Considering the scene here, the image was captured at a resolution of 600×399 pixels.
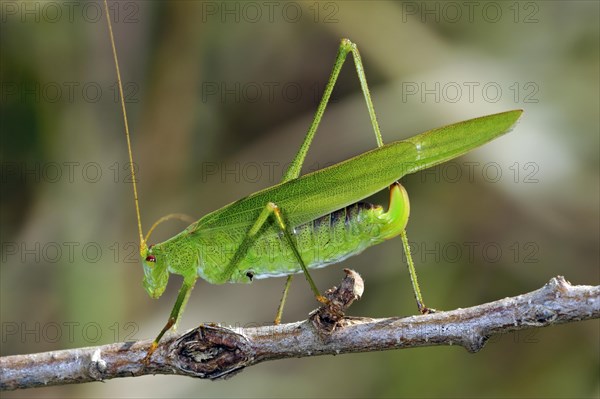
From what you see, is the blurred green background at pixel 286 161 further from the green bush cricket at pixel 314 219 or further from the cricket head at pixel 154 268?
the green bush cricket at pixel 314 219

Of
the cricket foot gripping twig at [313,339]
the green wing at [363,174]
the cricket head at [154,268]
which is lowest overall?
the cricket foot gripping twig at [313,339]

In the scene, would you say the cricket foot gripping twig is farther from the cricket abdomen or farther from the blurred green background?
the blurred green background

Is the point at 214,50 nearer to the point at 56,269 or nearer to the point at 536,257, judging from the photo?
the point at 56,269

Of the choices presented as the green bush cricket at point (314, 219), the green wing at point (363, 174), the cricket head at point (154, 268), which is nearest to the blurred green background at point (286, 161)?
the cricket head at point (154, 268)

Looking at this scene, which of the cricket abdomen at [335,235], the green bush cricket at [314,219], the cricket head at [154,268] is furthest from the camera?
the cricket head at [154,268]

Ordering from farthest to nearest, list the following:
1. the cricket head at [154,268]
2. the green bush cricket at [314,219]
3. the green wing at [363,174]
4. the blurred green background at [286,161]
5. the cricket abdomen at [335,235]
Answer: the blurred green background at [286,161], the cricket head at [154,268], the cricket abdomen at [335,235], the green bush cricket at [314,219], the green wing at [363,174]

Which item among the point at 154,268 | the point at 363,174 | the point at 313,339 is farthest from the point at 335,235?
the point at 154,268

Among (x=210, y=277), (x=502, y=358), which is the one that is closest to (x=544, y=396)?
(x=502, y=358)
